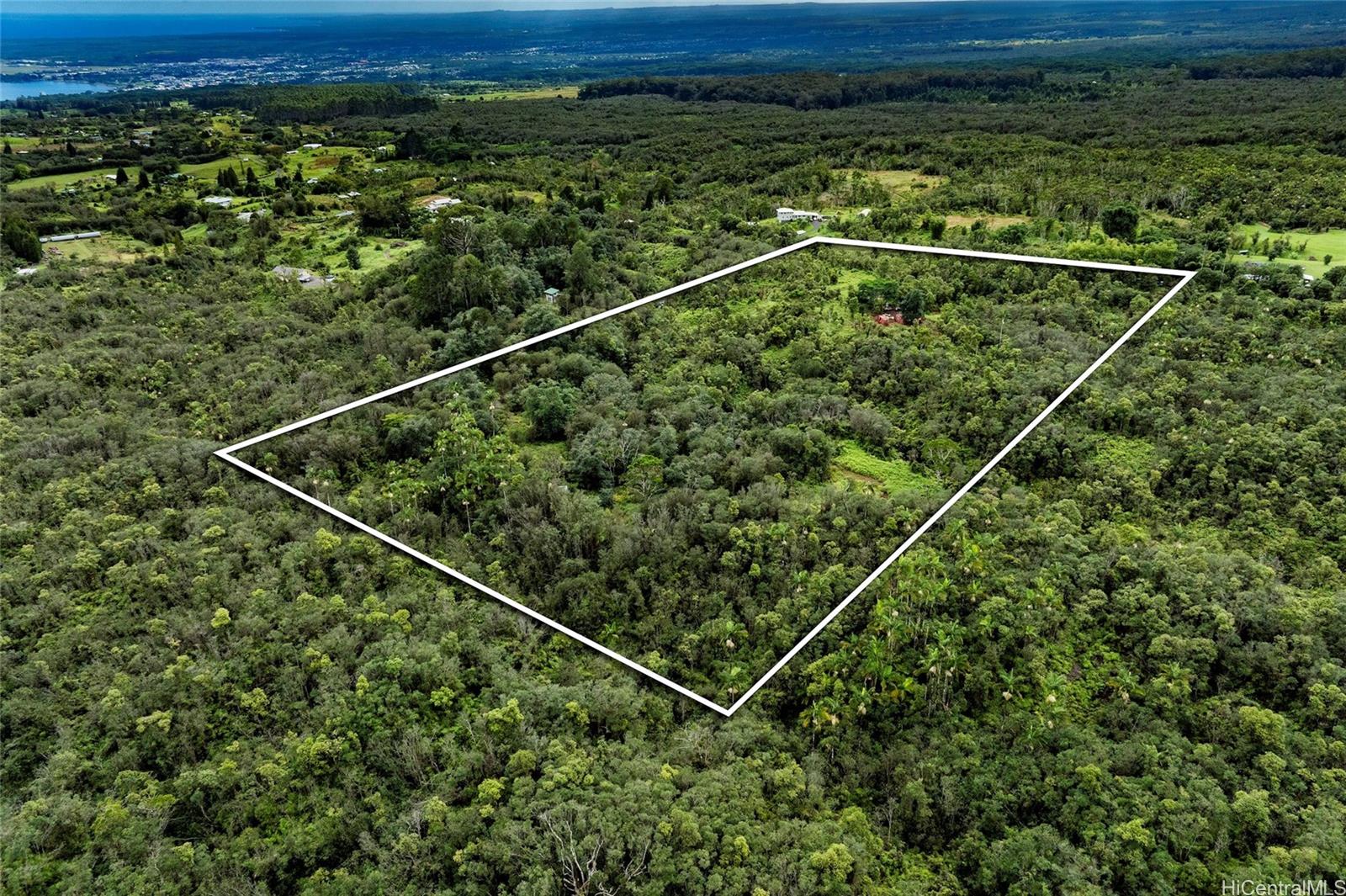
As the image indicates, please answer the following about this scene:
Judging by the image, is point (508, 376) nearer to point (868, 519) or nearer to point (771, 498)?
point (868, 519)

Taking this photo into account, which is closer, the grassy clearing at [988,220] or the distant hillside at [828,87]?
the grassy clearing at [988,220]

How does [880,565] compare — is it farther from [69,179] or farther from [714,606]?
[69,179]

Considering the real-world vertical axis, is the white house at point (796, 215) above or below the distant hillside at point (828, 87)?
below

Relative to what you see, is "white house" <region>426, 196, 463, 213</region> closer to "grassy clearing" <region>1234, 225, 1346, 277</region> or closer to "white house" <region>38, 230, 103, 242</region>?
"white house" <region>38, 230, 103, 242</region>

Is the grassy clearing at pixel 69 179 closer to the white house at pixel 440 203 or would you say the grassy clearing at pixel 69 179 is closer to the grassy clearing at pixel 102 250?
the grassy clearing at pixel 102 250

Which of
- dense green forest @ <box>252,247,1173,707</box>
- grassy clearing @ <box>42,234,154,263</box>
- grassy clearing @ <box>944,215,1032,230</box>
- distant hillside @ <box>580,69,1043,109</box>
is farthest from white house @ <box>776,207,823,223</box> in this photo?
distant hillside @ <box>580,69,1043,109</box>

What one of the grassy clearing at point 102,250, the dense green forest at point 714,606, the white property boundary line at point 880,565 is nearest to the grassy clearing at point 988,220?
the dense green forest at point 714,606
